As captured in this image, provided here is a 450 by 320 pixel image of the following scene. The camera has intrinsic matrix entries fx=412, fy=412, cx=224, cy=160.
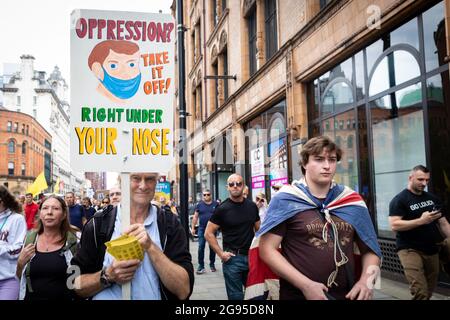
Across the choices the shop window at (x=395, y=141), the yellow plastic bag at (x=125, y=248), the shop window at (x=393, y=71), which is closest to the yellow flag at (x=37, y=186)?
the shop window at (x=395, y=141)

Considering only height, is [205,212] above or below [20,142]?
below

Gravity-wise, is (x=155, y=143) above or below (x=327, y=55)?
below

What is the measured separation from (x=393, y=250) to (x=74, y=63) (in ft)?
25.0

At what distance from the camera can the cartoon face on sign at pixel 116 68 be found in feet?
7.87

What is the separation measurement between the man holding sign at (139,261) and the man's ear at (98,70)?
61 cm

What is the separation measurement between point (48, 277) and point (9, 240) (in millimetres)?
1066

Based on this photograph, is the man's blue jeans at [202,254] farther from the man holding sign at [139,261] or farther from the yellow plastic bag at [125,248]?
the yellow plastic bag at [125,248]

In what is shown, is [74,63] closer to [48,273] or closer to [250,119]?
[48,273]

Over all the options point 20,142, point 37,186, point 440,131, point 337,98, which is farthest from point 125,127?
point 20,142

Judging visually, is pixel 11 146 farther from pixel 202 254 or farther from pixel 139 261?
pixel 139 261

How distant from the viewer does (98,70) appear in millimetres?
2398

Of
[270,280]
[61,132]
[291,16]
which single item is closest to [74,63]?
[270,280]

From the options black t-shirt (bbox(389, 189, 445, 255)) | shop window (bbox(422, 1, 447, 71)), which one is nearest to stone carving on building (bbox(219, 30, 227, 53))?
shop window (bbox(422, 1, 447, 71))

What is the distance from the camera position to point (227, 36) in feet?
65.9
